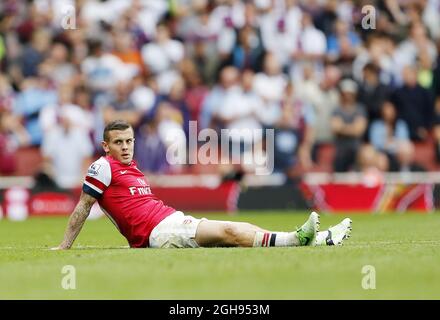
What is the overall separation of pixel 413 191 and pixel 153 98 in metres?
6.13

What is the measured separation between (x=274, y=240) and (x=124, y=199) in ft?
5.78

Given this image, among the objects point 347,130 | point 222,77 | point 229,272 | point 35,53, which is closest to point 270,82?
point 222,77

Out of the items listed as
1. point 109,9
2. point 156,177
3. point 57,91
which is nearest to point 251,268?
point 156,177

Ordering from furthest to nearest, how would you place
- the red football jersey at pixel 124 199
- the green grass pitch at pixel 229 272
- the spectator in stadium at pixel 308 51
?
the spectator in stadium at pixel 308 51, the red football jersey at pixel 124 199, the green grass pitch at pixel 229 272

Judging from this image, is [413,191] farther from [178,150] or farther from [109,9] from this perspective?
[109,9]

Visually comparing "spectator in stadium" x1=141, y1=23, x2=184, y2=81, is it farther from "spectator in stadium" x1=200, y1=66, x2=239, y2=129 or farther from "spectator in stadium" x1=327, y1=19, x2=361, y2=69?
"spectator in stadium" x1=327, y1=19, x2=361, y2=69

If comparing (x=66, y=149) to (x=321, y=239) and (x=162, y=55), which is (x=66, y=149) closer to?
(x=162, y=55)

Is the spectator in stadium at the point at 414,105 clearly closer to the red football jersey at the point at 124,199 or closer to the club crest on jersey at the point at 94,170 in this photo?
the red football jersey at the point at 124,199

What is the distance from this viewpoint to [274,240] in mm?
13156

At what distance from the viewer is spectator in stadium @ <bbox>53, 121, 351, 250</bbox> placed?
13117 millimetres

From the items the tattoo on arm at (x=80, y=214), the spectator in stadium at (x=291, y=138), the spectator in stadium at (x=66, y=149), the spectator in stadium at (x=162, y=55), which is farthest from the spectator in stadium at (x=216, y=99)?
the tattoo on arm at (x=80, y=214)

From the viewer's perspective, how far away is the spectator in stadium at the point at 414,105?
2614cm

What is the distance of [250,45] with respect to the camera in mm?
26891
